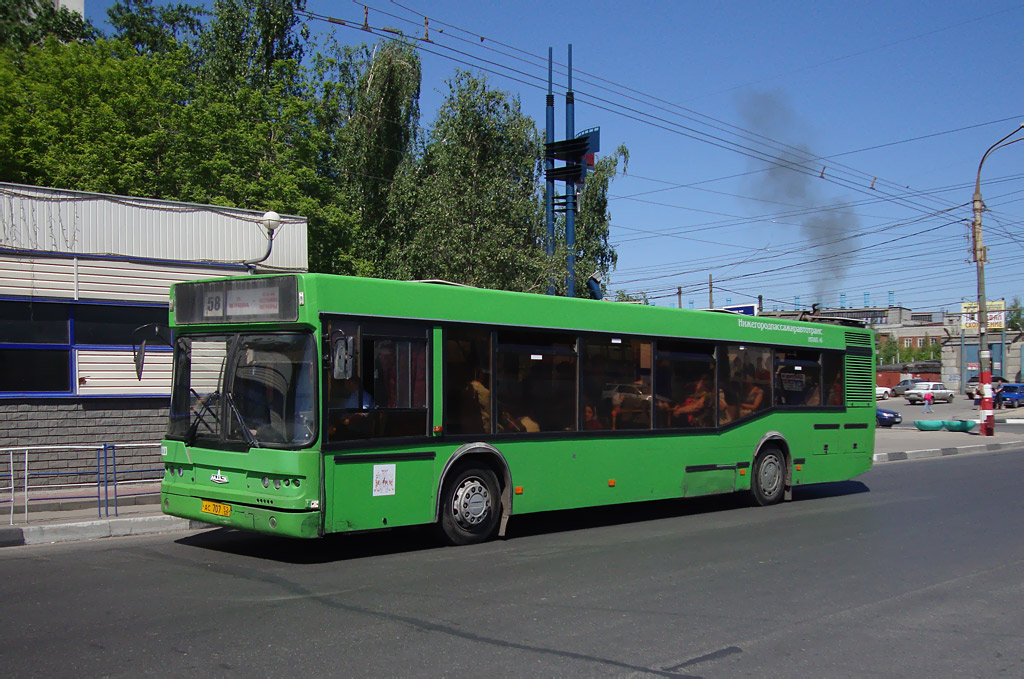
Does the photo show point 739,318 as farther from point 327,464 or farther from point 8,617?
Result: point 8,617

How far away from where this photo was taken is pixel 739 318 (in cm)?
1355

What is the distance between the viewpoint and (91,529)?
10297mm

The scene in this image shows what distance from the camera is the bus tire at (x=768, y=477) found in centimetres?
1372

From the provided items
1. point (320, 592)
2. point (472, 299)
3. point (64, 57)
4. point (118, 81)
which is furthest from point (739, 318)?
point (64, 57)

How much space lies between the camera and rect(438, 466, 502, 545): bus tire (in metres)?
9.84

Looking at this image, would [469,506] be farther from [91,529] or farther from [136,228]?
[136,228]

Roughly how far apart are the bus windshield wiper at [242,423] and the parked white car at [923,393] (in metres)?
66.1

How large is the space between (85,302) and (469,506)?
293 inches

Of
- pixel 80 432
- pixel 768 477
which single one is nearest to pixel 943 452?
pixel 768 477

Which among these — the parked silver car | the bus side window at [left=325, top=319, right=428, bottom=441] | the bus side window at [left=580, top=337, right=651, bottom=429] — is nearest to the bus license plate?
the bus side window at [left=325, top=319, right=428, bottom=441]

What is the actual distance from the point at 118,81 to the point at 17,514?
2414cm

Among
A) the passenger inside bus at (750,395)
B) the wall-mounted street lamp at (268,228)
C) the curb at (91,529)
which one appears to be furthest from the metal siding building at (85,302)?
the passenger inside bus at (750,395)

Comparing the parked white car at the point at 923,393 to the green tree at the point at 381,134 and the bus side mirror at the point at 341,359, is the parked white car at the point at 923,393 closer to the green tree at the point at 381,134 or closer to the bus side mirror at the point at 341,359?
the green tree at the point at 381,134

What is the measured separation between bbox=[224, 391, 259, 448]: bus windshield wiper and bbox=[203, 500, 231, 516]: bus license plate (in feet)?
2.33
